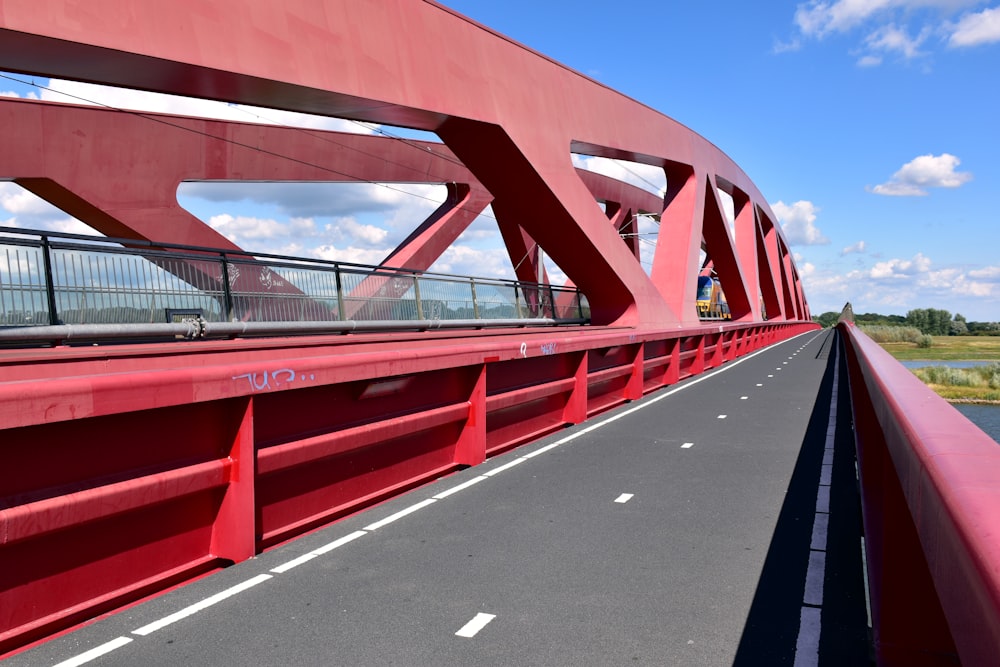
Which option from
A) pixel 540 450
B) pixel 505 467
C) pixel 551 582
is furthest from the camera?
pixel 540 450

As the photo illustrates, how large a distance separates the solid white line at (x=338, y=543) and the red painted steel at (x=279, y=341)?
31 centimetres

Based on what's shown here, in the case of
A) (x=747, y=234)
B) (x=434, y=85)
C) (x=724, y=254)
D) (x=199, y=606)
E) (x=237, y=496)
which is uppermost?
(x=747, y=234)

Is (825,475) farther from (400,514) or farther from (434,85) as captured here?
(434,85)

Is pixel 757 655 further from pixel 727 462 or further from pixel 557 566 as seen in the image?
pixel 727 462

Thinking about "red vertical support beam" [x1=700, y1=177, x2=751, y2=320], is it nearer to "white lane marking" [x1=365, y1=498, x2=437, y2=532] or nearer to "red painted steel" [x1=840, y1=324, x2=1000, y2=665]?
"white lane marking" [x1=365, y1=498, x2=437, y2=532]

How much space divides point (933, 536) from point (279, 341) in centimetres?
1002

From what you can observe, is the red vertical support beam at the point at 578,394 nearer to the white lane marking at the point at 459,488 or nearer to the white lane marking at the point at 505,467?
the white lane marking at the point at 505,467

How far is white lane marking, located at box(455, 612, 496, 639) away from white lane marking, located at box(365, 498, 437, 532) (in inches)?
71.8

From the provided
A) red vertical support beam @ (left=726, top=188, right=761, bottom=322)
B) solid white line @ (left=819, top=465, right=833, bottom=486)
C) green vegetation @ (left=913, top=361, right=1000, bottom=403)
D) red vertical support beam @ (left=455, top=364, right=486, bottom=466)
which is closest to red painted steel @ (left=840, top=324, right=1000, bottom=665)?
solid white line @ (left=819, top=465, right=833, bottom=486)

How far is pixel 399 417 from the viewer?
6770 mm

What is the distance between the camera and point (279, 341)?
36.2 ft

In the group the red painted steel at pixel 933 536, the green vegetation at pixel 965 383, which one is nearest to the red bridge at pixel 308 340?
the red painted steel at pixel 933 536

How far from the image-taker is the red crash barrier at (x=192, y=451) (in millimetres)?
3820

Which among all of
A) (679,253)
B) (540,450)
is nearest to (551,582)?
(540,450)
